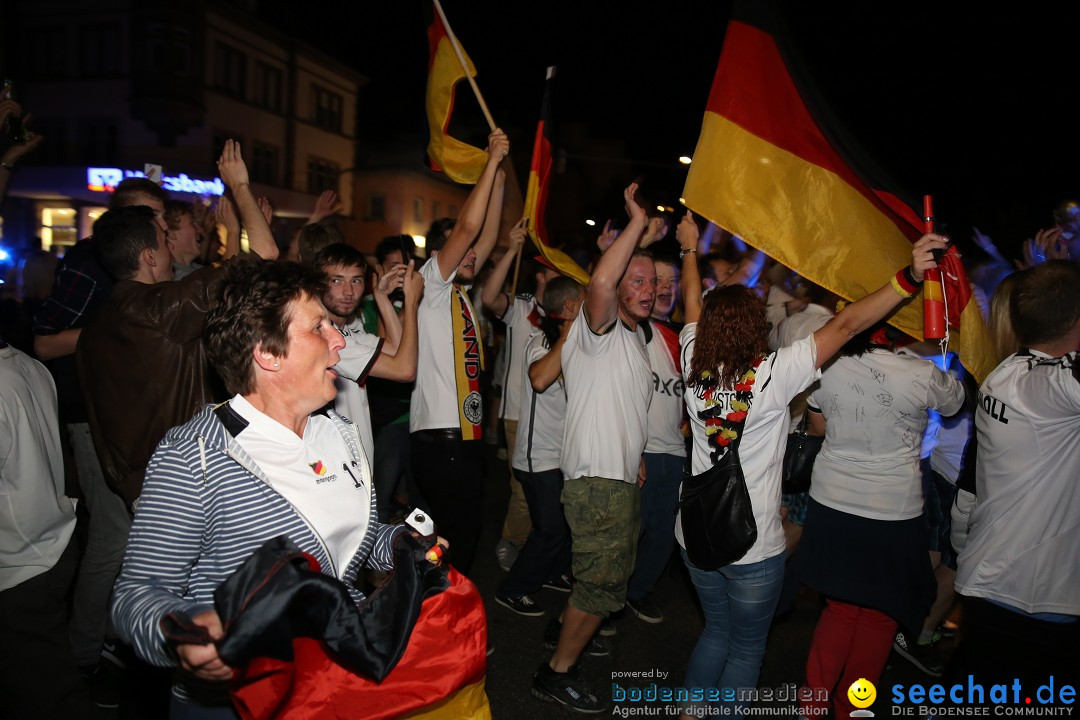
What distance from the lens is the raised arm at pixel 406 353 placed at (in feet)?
12.3

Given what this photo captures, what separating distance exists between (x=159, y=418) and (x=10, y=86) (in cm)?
241

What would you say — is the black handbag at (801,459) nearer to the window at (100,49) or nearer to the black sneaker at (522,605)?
the black sneaker at (522,605)

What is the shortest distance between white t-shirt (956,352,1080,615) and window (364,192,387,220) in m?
42.4

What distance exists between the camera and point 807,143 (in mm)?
3805

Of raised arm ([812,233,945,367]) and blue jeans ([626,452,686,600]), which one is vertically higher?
raised arm ([812,233,945,367])

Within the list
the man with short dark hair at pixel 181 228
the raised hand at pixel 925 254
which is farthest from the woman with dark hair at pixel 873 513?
the man with short dark hair at pixel 181 228

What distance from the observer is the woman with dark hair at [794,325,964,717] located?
12.3ft

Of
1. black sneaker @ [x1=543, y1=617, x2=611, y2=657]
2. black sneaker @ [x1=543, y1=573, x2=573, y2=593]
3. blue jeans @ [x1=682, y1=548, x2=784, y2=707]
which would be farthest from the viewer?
black sneaker @ [x1=543, y1=573, x2=573, y2=593]

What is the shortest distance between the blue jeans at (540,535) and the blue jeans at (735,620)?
4.97 feet

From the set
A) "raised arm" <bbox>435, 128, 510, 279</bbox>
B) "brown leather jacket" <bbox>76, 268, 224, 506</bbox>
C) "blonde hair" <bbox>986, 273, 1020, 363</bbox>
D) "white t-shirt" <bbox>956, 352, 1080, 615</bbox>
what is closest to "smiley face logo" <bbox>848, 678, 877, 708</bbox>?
"white t-shirt" <bbox>956, 352, 1080, 615</bbox>

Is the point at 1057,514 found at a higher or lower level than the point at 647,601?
higher

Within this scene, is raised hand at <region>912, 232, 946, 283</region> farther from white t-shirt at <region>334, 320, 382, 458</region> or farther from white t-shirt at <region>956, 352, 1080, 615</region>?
white t-shirt at <region>334, 320, 382, 458</region>

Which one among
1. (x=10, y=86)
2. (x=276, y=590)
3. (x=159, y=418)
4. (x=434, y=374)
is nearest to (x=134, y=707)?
(x=159, y=418)

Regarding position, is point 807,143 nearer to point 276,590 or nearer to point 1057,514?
point 1057,514
